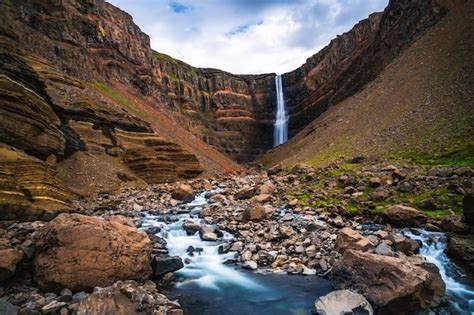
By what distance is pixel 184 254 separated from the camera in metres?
13.6

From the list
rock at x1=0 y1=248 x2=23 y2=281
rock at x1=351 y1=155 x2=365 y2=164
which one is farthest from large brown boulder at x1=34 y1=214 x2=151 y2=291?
rock at x1=351 y1=155 x2=365 y2=164

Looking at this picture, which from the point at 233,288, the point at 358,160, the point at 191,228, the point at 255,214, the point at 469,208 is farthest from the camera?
the point at 358,160

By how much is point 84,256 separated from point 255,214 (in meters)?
9.70

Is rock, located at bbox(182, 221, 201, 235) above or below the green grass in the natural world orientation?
below

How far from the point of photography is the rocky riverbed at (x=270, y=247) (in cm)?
834

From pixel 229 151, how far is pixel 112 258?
78.2m

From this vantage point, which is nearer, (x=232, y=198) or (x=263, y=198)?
(x=263, y=198)

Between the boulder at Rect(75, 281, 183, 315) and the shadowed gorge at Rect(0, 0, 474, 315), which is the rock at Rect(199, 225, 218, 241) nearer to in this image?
the shadowed gorge at Rect(0, 0, 474, 315)

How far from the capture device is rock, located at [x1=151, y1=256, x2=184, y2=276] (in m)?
11.1

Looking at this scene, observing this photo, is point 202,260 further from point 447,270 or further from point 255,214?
point 447,270

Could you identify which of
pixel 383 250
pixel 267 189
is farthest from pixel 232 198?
pixel 383 250

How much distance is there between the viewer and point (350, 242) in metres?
11.8

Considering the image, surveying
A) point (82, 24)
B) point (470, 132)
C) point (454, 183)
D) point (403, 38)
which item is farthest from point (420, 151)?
point (82, 24)

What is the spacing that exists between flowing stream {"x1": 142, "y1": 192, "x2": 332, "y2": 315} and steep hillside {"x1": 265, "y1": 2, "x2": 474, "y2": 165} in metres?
15.9
